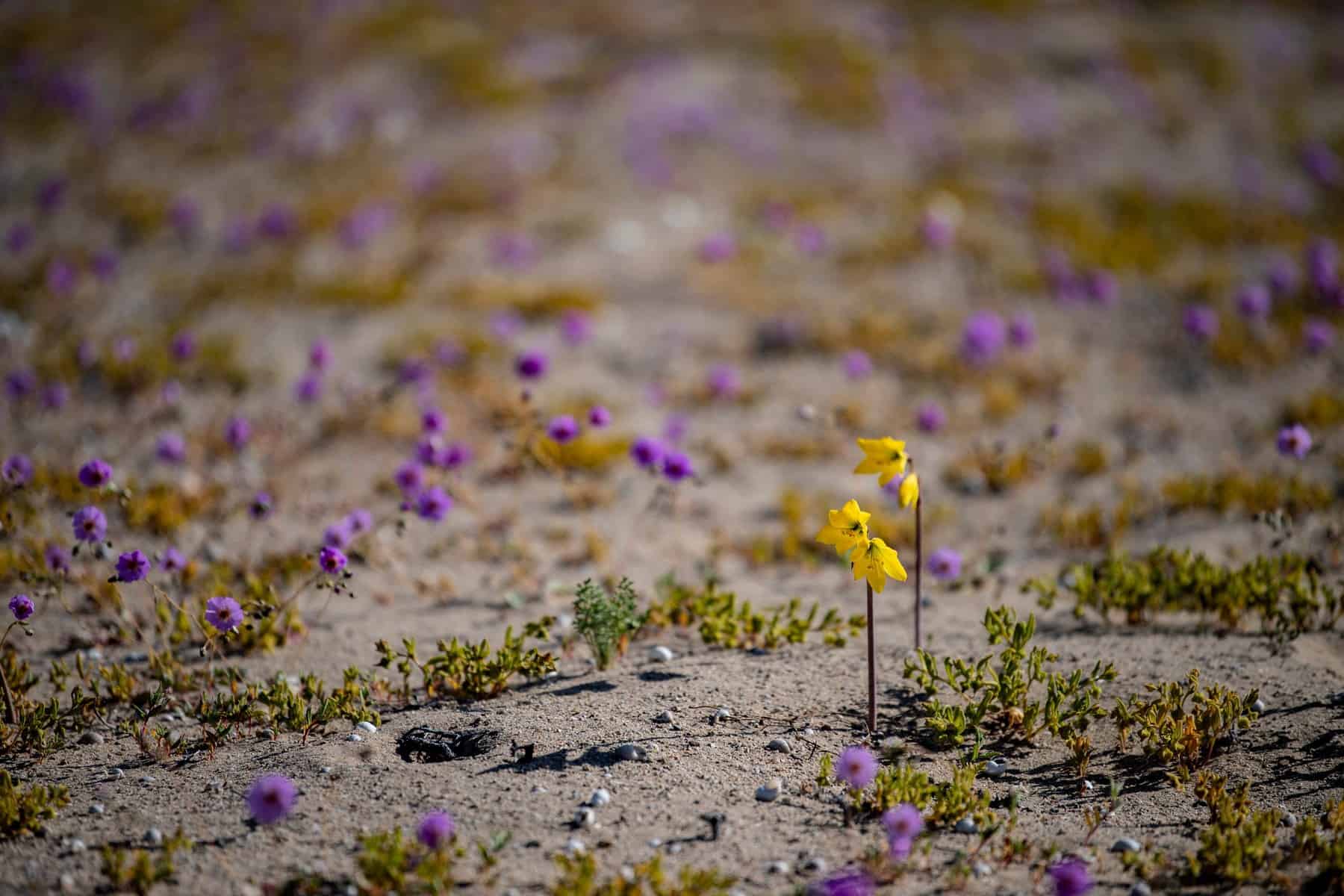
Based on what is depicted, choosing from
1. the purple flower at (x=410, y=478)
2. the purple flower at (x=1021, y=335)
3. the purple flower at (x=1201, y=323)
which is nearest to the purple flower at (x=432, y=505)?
the purple flower at (x=410, y=478)

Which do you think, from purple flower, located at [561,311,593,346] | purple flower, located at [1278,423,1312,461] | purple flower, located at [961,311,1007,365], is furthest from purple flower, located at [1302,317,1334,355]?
purple flower, located at [561,311,593,346]

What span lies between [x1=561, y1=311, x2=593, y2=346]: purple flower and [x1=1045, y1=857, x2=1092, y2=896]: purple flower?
19.6 ft

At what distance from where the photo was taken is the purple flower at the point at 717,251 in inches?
403

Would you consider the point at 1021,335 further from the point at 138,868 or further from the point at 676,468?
the point at 138,868

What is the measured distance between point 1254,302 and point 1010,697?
20.4ft

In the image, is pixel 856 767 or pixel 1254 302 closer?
pixel 856 767

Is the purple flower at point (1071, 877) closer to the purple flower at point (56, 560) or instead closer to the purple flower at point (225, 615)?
the purple flower at point (225, 615)

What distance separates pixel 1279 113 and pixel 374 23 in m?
14.4

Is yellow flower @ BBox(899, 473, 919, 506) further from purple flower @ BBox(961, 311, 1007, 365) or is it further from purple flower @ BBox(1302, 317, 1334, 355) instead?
purple flower @ BBox(1302, 317, 1334, 355)

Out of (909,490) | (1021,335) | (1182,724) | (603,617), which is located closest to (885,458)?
(909,490)

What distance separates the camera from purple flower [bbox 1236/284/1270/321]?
843 centimetres

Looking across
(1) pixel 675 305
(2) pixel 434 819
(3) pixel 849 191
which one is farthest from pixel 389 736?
(3) pixel 849 191

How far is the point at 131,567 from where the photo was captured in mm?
4098

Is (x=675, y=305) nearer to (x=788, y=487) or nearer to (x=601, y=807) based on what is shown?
(x=788, y=487)
